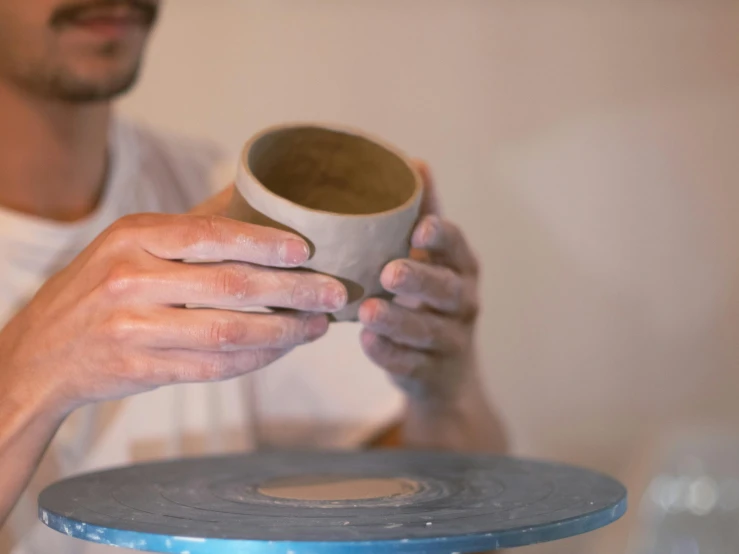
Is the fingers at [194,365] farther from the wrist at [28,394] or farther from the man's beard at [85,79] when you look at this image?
the man's beard at [85,79]

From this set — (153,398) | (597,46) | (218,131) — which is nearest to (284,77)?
(218,131)

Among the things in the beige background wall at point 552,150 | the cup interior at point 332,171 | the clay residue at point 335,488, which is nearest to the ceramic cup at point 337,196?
the cup interior at point 332,171

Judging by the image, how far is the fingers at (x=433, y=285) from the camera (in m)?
0.63

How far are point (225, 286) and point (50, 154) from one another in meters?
0.59

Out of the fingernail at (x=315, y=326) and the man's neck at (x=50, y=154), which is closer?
the fingernail at (x=315, y=326)

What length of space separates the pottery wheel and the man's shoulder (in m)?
0.49

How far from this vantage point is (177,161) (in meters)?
1.19

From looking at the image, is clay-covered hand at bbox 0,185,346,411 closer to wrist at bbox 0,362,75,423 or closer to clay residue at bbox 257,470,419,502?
wrist at bbox 0,362,75,423

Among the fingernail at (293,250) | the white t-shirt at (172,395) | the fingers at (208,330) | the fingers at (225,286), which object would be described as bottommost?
the white t-shirt at (172,395)

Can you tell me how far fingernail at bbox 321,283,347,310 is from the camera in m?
0.59

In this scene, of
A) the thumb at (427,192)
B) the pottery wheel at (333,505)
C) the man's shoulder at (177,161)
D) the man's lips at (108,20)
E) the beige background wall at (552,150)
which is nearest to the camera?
the pottery wheel at (333,505)

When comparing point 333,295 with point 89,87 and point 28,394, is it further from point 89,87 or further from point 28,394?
point 89,87

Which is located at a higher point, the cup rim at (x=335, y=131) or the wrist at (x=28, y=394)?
the cup rim at (x=335, y=131)

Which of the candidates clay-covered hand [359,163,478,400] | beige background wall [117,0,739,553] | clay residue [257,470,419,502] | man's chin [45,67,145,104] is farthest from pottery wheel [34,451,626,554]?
beige background wall [117,0,739,553]
